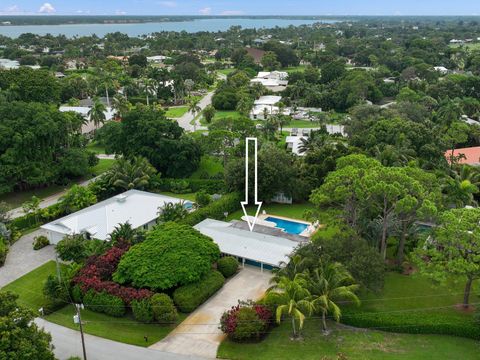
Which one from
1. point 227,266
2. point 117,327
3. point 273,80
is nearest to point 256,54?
point 273,80

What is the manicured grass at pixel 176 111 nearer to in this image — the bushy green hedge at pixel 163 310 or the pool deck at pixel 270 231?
the pool deck at pixel 270 231

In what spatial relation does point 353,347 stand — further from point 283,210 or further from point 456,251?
point 283,210

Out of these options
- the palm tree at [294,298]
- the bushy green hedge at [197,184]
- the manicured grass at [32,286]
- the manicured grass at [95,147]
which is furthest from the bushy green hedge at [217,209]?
the manicured grass at [95,147]

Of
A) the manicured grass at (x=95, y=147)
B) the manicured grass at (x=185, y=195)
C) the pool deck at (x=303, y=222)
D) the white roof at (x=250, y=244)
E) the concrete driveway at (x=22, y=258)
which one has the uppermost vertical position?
the white roof at (x=250, y=244)

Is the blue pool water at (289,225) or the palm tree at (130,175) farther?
the palm tree at (130,175)

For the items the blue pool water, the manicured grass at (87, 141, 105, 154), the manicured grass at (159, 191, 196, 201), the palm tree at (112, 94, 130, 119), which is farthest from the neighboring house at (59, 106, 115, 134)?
the blue pool water

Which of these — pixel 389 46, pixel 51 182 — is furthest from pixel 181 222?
pixel 389 46

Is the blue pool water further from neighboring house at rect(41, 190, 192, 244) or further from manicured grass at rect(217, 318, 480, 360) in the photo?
manicured grass at rect(217, 318, 480, 360)
